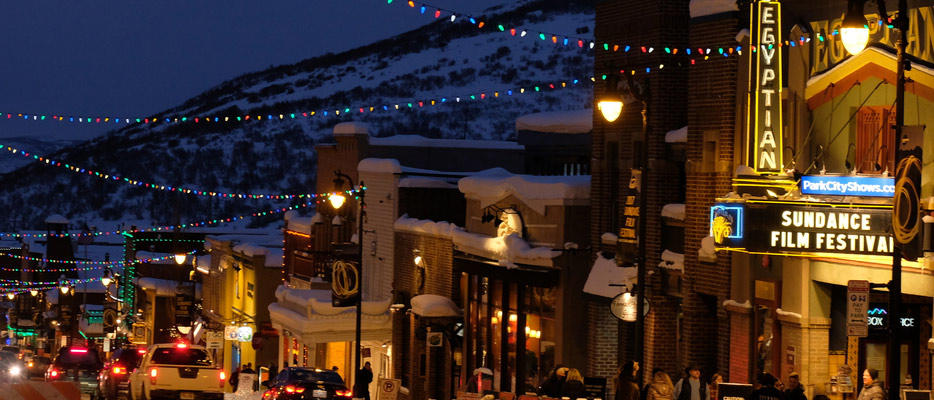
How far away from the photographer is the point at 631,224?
26812 mm

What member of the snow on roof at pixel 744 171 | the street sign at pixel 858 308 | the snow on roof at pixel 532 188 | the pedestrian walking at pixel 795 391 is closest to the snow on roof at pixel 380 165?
the snow on roof at pixel 532 188

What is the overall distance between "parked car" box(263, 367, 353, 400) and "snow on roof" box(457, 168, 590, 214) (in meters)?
6.61

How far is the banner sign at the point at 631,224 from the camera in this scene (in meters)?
26.7

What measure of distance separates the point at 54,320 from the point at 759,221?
277 ft

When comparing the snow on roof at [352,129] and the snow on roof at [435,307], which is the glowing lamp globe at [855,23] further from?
the snow on roof at [352,129]

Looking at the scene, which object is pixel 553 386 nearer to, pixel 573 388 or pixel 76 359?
pixel 573 388

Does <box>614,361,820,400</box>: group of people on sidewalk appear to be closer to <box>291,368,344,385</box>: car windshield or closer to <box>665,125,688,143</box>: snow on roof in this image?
<box>665,125,688,143</box>: snow on roof

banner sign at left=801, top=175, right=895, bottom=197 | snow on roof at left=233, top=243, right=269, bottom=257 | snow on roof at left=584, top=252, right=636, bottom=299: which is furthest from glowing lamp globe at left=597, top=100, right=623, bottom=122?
snow on roof at left=233, top=243, right=269, bottom=257

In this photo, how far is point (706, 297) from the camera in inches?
1047

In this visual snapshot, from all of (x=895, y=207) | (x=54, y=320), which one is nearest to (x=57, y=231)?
(x=54, y=320)

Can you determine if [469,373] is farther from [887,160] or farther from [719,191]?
[887,160]

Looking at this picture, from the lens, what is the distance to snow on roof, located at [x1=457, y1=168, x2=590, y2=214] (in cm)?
3225

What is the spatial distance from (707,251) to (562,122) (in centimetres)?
1907

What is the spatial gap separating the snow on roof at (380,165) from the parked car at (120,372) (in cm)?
1195
